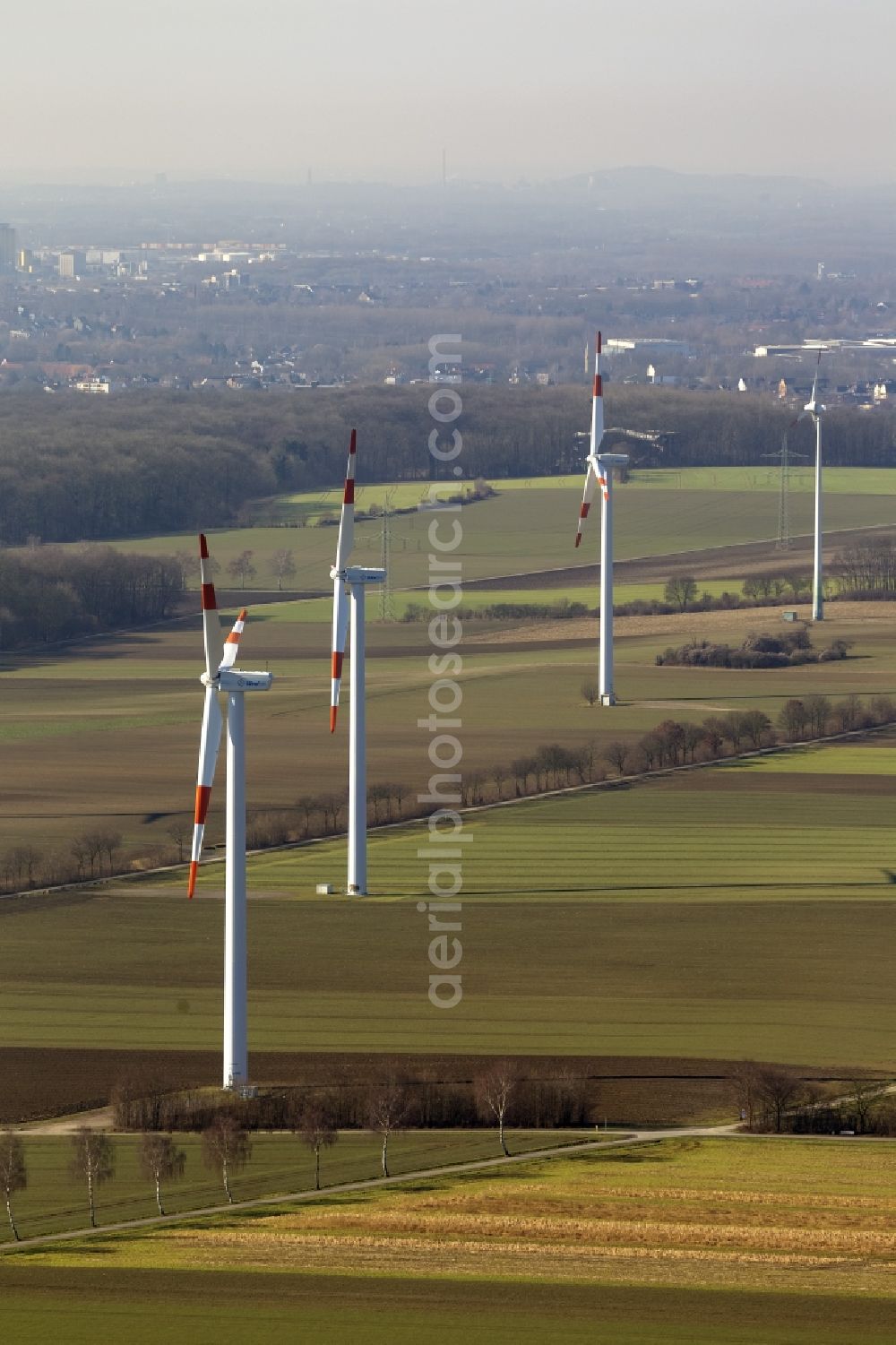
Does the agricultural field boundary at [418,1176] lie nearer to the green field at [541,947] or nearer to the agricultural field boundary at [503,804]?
the green field at [541,947]

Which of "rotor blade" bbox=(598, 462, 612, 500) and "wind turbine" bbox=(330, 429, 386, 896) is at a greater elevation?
"rotor blade" bbox=(598, 462, 612, 500)

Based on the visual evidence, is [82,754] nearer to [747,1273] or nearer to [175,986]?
[175,986]

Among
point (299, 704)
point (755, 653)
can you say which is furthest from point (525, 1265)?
point (755, 653)

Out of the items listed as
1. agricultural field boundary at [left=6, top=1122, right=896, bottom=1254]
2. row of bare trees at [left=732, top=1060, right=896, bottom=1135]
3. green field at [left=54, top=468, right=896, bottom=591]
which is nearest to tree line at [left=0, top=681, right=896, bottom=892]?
agricultural field boundary at [left=6, top=1122, right=896, bottom=1254]

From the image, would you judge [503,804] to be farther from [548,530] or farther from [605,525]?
[548,530]

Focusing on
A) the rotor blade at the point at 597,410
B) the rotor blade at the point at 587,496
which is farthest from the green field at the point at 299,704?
the rotor blade at the point at 597,410

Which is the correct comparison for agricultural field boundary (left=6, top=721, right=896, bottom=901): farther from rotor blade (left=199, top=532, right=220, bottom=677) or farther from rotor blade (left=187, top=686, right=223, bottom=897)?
rotor blade (left=199, top=532, right=220, bottom=677)
